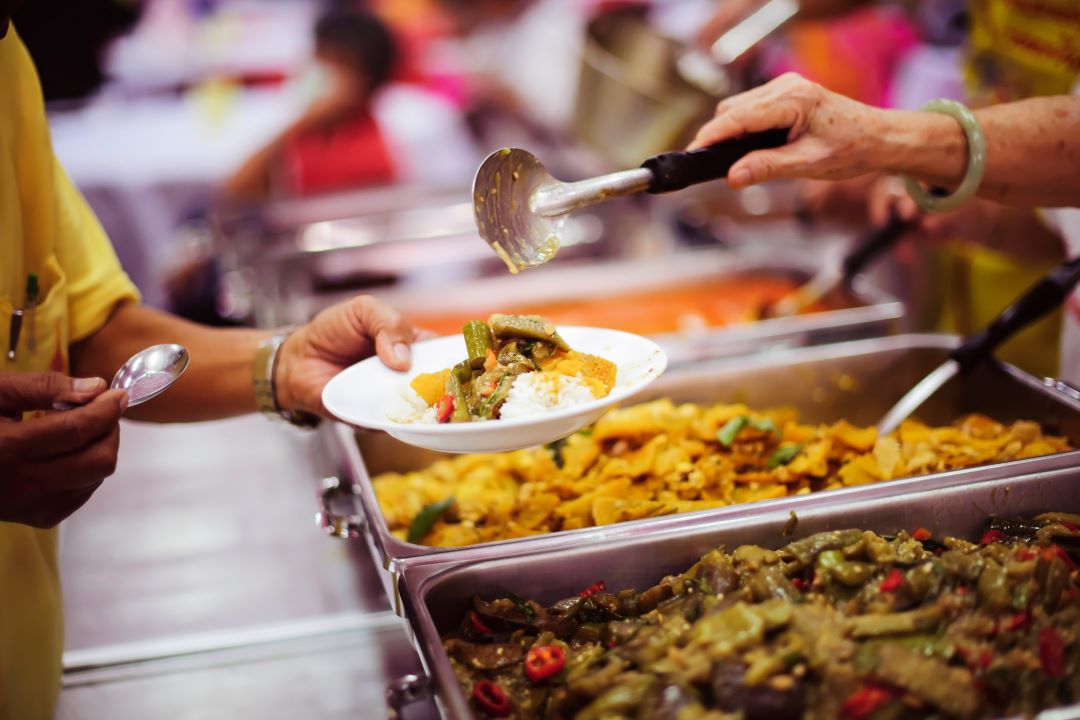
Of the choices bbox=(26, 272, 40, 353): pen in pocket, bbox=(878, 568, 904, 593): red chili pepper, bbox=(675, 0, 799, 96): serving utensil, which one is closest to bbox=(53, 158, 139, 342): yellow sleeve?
bbox=(26, 272, 40, 353): pen in pocket

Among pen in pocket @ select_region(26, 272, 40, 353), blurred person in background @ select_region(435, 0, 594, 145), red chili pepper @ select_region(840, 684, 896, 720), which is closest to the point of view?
red chili pepper @ select_region(840, 684, 896, 720)

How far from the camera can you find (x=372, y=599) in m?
2.08

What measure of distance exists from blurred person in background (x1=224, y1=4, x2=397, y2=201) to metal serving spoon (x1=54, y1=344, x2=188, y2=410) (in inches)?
169

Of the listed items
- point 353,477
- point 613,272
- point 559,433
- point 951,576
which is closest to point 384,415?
point 559,433

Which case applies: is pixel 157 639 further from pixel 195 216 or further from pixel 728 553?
pixel 195 216

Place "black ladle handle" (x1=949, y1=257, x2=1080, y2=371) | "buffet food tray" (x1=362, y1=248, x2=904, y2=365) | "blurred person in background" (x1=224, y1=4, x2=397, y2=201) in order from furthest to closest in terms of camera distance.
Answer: "blurred person in background" (x1=224, y1=4, x2=397, y2=201) → "buffet food tray" (x1=362, y1=248, x2=904, y2=365) → "black ladle handle" (x1=949, y1=257, x2=1080, y2=371)

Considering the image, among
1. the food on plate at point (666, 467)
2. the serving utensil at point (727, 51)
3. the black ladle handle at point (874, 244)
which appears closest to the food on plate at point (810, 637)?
the food on plate at point (666, 467)

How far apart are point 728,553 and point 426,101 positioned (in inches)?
192

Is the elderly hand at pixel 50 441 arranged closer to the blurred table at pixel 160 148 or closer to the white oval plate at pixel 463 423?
the white oval plate at pixel 463 423

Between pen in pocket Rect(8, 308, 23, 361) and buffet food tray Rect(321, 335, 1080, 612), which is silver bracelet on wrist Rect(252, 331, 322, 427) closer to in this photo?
buffet food tray Rect(321, 335, 1080, 612)

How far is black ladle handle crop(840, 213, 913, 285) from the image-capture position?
2.78 m

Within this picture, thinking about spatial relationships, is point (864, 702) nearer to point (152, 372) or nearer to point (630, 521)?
point (630, 521)

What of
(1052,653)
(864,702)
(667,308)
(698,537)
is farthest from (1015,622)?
(667,308)

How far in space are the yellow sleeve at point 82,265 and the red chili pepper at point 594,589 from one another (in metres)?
1.17
